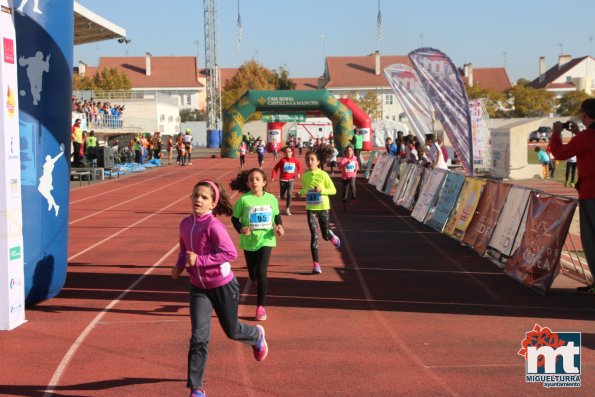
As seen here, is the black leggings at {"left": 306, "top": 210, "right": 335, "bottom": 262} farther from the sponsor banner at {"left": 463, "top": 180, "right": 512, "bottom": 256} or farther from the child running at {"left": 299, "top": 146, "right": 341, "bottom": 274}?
the sponsor banner at {"left": 463, "top": 180, "right": 512, "bottom": 256}

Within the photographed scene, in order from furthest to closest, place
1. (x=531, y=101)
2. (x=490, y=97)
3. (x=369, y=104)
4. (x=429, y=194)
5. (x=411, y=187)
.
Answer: (x=369, y=104)
(x=490, y=97)
(x=531, y=101)
(x=411, y=187)
(x=429, y=194)

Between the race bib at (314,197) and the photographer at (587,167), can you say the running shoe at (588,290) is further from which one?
the race bib at (314,197)

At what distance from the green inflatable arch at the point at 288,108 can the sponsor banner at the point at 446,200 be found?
121 ft

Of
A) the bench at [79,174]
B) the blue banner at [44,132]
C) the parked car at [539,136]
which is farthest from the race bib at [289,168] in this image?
the parked car at [539,136]

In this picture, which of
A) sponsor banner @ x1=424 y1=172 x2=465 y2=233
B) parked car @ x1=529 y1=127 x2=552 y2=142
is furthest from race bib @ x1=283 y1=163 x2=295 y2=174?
parked car @ x1=529 y1=127 x2=552 y2=142

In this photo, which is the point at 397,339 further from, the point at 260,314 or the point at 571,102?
the point at 571,102

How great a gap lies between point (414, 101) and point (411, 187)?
5950mm

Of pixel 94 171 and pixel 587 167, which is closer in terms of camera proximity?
pixel 587 167

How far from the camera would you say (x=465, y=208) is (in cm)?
1466


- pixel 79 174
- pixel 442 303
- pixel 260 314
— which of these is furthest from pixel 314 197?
pixel 79 174

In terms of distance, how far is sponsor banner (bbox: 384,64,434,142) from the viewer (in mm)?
26047

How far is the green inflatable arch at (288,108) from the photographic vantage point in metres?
53.9

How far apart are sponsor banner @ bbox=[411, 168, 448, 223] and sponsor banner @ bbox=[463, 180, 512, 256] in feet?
→ 10.3

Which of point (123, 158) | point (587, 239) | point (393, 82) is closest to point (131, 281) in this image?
point (587, 239)
